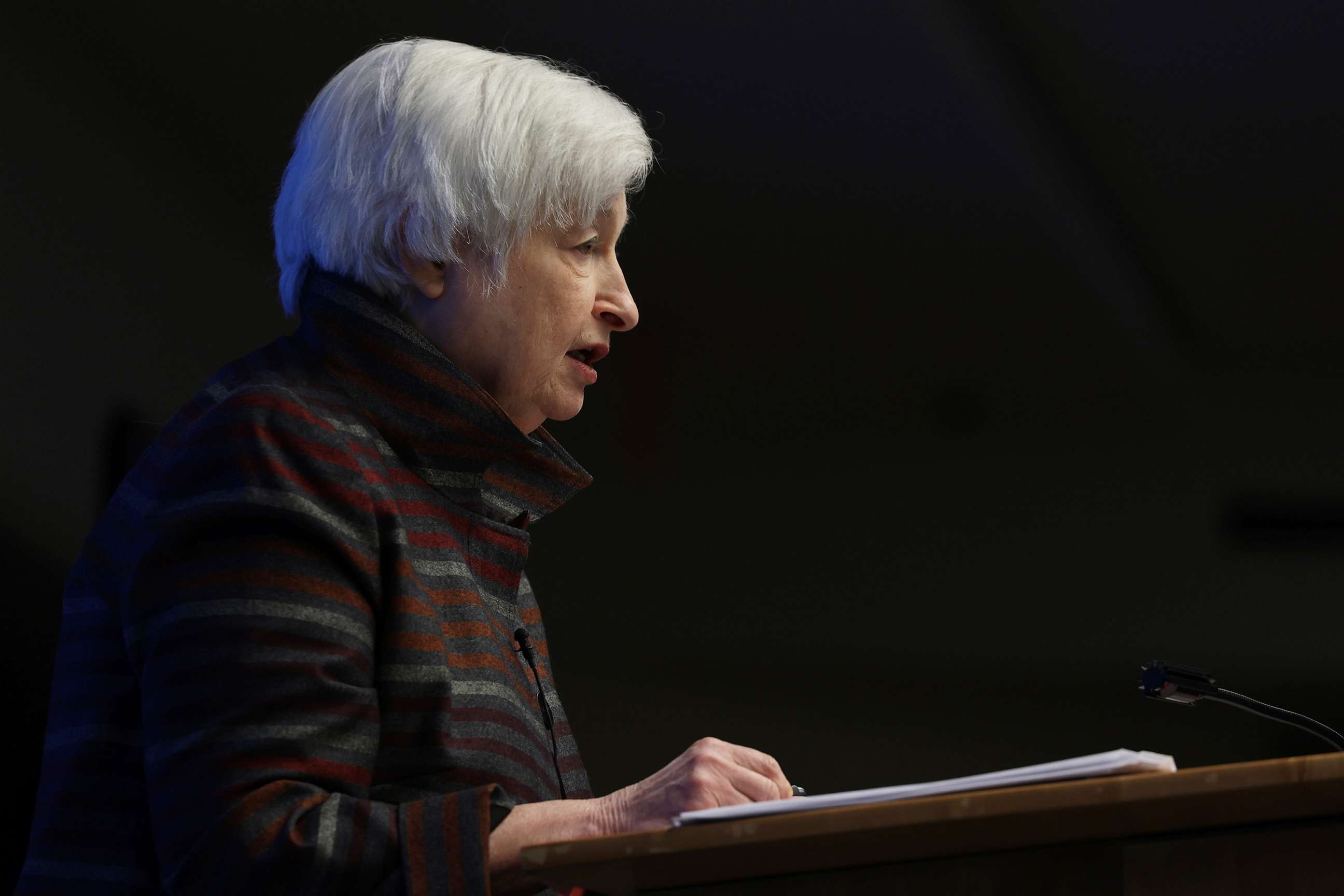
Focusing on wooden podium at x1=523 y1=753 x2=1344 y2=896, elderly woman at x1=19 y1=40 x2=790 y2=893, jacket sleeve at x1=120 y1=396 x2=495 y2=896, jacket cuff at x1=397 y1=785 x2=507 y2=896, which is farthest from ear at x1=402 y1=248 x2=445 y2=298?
wooden podium at x1=523 y1=753 x2=1344 y2=896

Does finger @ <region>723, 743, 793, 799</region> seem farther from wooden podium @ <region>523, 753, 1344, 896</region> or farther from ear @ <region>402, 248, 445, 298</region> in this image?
ear @ <region>402, 248, 445, 298</region>

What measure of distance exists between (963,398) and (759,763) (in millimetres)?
1602

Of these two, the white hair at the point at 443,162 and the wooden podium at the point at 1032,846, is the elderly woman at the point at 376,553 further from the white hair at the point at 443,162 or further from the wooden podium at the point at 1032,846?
the wooden podium at the point at 1032,846

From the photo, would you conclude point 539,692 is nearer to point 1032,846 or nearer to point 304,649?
point 304,649

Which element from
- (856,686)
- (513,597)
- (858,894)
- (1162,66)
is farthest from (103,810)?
(1162,66)

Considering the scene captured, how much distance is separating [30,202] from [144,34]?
0.34 m

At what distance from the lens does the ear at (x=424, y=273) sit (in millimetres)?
1209

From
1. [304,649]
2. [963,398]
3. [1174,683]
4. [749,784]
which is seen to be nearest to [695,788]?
[749,784]

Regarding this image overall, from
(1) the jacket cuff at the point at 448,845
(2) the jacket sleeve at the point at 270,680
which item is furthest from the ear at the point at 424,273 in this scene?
(1) the jacket cuff at the point at 448,845

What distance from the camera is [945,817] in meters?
0.59

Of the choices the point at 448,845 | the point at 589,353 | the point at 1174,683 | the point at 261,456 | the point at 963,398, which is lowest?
the point at 448,845

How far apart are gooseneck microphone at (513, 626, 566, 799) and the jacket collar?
0.12m

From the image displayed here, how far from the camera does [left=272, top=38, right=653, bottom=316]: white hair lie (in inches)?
46.8

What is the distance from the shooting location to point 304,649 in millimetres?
894
